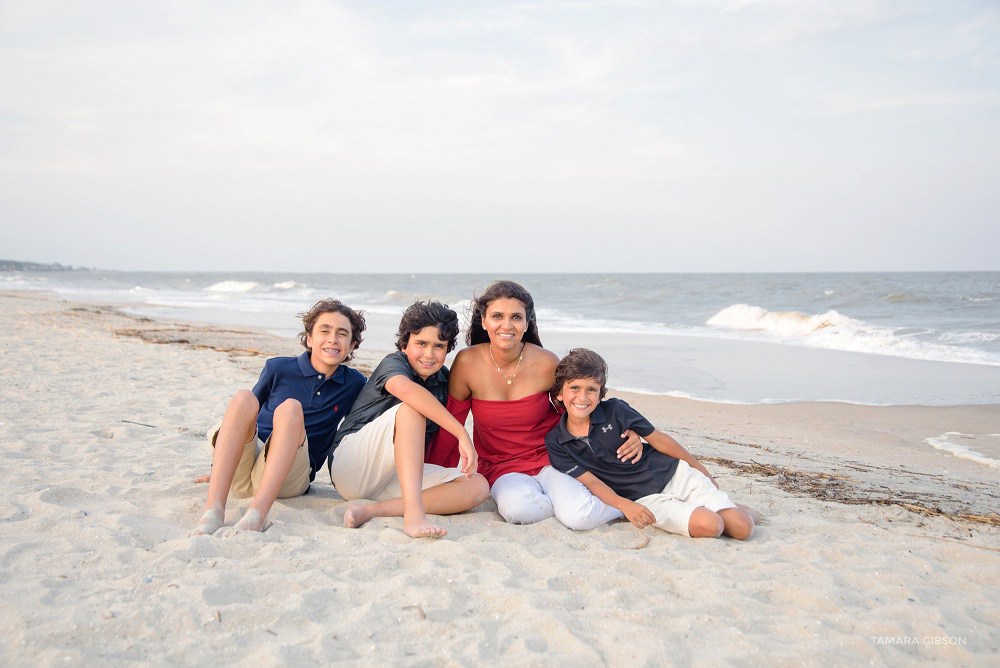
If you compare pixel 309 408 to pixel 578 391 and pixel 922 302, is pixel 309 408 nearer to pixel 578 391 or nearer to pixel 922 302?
pixel 578 391

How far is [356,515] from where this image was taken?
3.11 m

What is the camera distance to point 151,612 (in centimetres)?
207

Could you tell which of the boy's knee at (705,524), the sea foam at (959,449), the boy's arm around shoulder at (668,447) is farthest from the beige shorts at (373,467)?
the sea foam at (959,449)

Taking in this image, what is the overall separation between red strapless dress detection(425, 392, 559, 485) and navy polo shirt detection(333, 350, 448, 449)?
16cm

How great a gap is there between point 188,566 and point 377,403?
120 cm

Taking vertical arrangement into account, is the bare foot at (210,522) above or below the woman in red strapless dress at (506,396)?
below

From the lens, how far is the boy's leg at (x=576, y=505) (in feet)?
10.6

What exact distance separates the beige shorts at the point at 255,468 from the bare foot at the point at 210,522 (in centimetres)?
30

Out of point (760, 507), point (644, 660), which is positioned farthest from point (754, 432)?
point (644, 660)

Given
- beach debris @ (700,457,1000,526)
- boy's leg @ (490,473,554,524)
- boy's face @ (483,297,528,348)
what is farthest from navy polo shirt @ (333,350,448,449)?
beach debris @ (700,457,1000,526)

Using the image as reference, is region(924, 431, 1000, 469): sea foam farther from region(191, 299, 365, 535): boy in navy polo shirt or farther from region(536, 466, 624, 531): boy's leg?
region(191, 299, 365, 535): boy in navy polo shirt

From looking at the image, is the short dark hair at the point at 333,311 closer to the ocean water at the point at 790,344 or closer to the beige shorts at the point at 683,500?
the ocean water at the point at 790,344

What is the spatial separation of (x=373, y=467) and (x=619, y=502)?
125 centimetres

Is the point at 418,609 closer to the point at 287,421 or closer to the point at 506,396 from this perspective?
the point at 287,421
